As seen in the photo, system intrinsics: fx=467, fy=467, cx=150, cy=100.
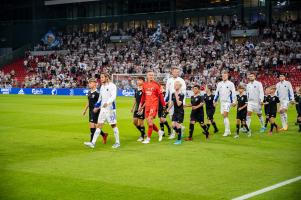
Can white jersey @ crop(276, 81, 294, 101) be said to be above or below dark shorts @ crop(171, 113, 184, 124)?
above

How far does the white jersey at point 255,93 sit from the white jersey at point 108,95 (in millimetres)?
6656

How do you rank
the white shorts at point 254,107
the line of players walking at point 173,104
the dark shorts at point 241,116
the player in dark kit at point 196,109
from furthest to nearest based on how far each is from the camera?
the white shorts at point 254,107
the dark shorts at point 241,116
the player in dark kit at point 196,109
the line of players walking at point 173,104

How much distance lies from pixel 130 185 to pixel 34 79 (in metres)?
50.1

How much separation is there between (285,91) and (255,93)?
2.13 meters

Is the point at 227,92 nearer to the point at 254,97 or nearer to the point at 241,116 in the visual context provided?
the point at 241,116

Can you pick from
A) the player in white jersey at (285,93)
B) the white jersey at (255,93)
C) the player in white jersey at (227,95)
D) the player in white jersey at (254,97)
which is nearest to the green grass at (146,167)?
the player in white jersey at (227,95)

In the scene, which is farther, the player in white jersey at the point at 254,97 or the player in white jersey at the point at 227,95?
the player in white jersey at the point at 254,97

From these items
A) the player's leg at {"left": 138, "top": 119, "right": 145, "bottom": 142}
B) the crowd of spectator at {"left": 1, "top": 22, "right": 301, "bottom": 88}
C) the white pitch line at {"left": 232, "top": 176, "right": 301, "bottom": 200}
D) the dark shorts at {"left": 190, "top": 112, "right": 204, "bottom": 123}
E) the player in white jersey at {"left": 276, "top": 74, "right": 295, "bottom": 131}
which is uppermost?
the crowd of spectator at {"left": 1, "top": 22, "right": 301, "bottom": 88}

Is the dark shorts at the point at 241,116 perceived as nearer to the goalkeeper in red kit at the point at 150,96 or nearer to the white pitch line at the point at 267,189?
the goalkeeper in red kit at the point at 150,96

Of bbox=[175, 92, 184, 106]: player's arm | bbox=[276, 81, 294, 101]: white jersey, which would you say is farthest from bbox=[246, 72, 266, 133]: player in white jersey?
bbox=[175, 92, 184, 106]: player's arm

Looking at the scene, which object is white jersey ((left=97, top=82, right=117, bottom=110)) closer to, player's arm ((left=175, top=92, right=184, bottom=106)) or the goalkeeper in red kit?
the goalkeeper in red kit

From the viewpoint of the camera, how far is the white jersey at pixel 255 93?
18781mm

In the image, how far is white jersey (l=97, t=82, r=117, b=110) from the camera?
1456cm

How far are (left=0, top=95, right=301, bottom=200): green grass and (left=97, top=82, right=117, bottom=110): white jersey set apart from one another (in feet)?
4.57
